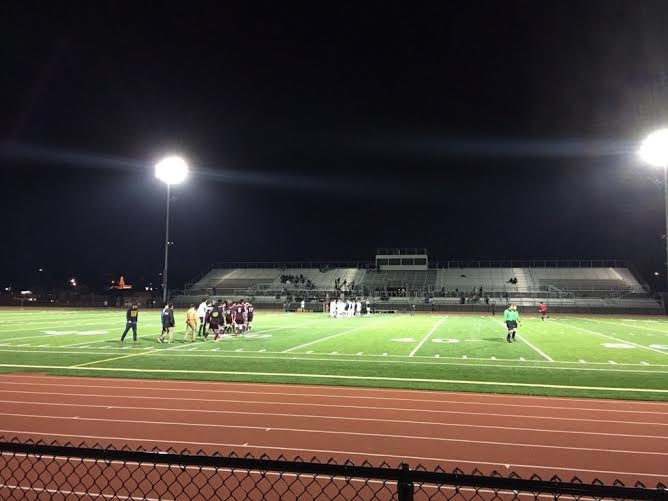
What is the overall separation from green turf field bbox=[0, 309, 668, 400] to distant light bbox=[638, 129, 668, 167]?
33.0 ft

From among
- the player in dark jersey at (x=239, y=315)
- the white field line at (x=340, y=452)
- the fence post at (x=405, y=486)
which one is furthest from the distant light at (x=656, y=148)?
the fence post at (x=405, y=486)

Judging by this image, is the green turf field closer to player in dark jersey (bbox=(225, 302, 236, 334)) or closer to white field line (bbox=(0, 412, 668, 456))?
player in dark jersey (bbox=(225, 302, 236, 334))

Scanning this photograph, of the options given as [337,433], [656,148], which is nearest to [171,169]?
[656,148]

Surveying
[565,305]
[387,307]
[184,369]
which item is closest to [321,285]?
[387,307]

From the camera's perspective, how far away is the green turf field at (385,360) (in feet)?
37.9

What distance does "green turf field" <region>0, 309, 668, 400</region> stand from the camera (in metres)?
11.5

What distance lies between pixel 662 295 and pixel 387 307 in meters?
27.4

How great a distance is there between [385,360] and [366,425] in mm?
7436

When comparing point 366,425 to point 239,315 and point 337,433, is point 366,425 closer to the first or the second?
point 337,433

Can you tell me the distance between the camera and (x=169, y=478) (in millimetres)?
5531

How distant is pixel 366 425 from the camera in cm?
777

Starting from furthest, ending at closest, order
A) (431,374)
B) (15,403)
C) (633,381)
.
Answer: (431,374) < (633,381) < (15,403)

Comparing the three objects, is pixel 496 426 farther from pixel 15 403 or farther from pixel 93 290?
pixel 93 290

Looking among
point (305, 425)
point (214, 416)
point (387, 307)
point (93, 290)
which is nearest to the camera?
point (305, 425)
